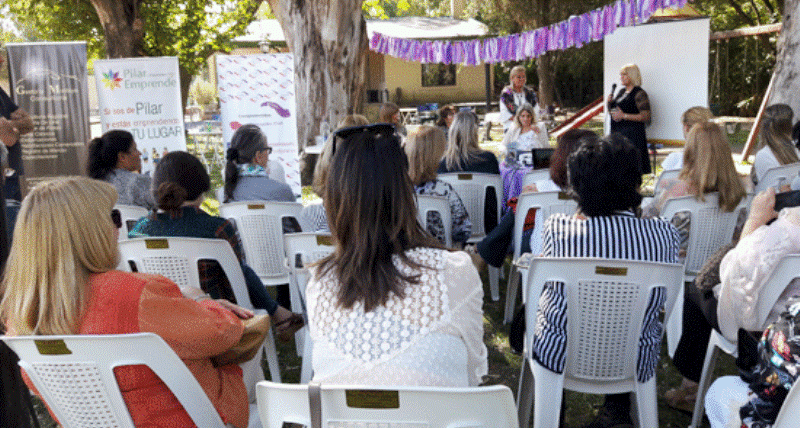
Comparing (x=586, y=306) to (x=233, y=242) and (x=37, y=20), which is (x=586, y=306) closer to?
(x=233, y=242)

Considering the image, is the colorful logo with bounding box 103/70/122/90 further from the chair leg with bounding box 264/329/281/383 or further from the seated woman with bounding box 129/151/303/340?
the chair leg with bounding box 264/329/281/383

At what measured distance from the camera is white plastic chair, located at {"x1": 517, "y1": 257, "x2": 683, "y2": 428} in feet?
8.33

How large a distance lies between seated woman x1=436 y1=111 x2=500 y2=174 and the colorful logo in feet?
12.9

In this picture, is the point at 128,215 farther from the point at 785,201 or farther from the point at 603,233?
the point at 785,201

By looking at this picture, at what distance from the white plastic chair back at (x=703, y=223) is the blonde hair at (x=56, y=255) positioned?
9.68 feet

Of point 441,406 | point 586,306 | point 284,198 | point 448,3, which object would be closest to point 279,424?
point 441,406

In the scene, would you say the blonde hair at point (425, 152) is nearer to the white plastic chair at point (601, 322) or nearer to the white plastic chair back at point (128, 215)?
the white plastic chair back at point (128, 215)

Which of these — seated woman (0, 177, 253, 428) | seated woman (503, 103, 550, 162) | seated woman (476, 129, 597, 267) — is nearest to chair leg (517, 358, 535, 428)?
seated woman (476, 129, 597, 267)

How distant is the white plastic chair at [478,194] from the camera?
16.4 ft

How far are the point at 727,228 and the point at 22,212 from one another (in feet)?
11.3

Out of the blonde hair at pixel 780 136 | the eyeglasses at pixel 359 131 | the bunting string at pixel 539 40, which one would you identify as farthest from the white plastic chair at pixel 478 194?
the bunting string at pixel 539 40

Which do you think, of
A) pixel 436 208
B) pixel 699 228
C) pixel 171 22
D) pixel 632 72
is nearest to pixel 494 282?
pixel 436 208

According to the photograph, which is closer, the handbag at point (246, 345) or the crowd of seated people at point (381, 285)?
the crowd of seated people at point (381, 285)

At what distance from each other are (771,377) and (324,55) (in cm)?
832
